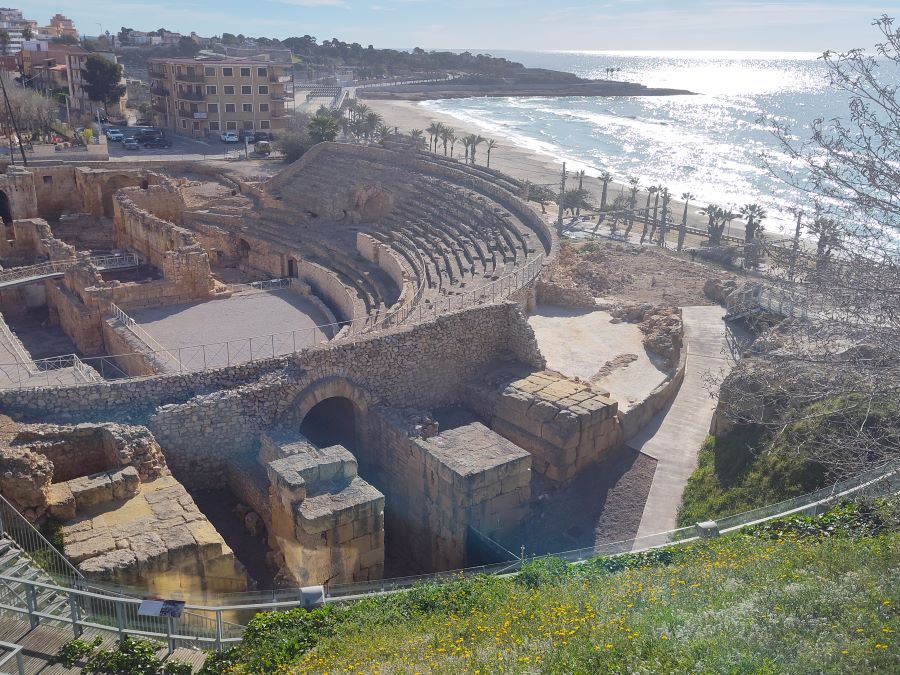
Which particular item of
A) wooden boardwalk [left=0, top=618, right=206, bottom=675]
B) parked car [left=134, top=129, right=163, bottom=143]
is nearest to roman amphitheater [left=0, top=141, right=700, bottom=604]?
wooden boardwalk [left=0, top=618, right=206, bottom=675]

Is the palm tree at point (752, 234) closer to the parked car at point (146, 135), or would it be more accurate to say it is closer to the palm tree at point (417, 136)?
the palm tree at point (417, 136)

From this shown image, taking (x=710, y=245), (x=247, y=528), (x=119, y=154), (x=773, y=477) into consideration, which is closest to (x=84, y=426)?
(x=247, y=528)

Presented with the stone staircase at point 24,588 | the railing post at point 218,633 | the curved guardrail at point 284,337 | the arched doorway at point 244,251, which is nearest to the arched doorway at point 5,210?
the arched doorway at point 244,251

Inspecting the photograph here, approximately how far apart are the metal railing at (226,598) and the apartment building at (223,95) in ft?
181

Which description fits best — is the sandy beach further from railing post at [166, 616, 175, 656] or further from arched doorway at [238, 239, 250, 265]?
railing post at [166, 616, 175, 656]

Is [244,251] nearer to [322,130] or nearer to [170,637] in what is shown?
[322,130]

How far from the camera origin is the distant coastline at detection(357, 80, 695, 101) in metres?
134

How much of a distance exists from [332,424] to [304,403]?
2.79 meters

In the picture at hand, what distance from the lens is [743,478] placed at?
16.1 m

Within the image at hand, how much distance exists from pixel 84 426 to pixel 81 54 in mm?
71099

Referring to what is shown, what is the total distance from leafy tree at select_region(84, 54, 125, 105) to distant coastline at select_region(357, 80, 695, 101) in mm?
65001

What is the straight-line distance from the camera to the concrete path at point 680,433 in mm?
16438

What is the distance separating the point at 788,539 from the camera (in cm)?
1188

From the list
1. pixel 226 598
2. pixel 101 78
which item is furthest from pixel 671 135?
pixel 226 598
